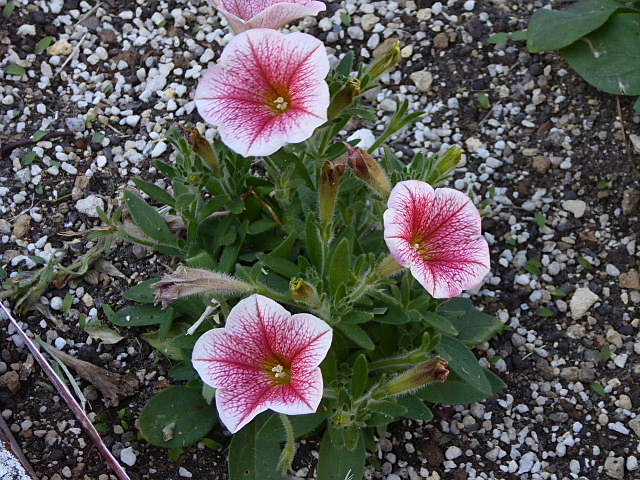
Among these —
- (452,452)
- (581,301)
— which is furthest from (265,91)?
(581,301)

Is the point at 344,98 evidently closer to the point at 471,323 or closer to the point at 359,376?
the point at 359,376

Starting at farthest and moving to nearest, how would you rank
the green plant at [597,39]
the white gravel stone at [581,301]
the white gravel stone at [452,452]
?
the green plant at [597,39]
the white gravel stone at [581,301]
the white gravel stone at [452,452]

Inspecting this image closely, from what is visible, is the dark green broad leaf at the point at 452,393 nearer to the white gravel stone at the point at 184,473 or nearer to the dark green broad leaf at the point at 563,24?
the white gravel stone at the point at 184,473

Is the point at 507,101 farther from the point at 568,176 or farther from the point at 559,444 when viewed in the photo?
the point at 559,444

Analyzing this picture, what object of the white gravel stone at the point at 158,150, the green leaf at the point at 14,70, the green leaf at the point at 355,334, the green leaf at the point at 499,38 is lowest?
the green leaf at the point at 499,38

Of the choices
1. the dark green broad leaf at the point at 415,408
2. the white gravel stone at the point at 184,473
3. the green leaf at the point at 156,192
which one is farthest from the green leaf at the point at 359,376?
the green leaf at the point at 156,192

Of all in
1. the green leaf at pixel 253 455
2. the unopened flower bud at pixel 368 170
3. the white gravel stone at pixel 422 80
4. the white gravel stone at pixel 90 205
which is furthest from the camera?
the white gravel stone at pixel 422 80

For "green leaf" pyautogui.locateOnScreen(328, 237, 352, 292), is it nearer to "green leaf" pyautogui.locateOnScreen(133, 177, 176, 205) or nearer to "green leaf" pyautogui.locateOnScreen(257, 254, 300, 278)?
"green leaf" pyautogui.locateOnScreen(257, 254, 300, 278)

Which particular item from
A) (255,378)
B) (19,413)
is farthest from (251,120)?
(19,413)
